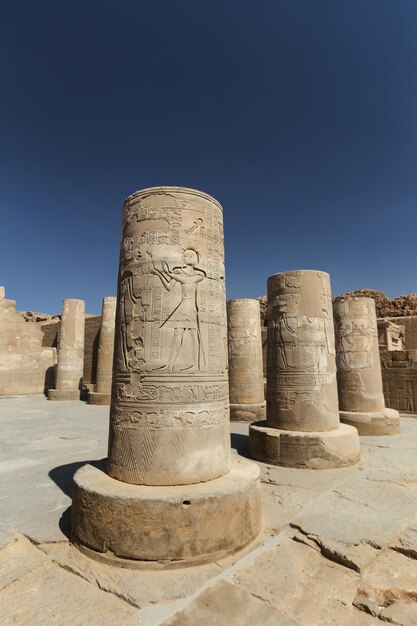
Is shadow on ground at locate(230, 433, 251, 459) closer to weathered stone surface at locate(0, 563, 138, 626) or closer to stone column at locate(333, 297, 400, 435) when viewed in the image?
stone column at locate(333, 297, 400, 435)

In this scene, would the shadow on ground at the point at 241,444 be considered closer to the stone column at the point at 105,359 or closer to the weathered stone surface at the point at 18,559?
the weathered stone surface at the point at 18,559

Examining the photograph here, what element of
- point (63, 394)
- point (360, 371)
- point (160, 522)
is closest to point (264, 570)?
point (160, 522)

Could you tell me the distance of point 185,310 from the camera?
11.3ft

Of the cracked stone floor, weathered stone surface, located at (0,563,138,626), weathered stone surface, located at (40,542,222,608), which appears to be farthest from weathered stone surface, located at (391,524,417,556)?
weathered stone surface, located at (0,563,138,626)

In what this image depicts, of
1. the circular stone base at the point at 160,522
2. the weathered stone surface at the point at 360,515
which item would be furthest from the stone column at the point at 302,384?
the circular stone base at the point at 160,522

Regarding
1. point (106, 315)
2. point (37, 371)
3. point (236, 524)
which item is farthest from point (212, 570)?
point (37, 371)

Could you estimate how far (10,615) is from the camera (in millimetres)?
2305

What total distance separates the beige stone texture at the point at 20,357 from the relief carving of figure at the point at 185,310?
15687 mm

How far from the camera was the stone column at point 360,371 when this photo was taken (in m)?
7.87

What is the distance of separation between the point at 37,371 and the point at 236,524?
16.8m

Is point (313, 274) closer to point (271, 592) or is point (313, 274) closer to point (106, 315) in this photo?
point (271, 592)

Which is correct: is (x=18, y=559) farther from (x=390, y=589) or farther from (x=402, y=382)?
(x=402, y=382)

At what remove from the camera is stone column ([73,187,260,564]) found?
2.91 m

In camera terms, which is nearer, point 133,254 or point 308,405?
point 133,254
